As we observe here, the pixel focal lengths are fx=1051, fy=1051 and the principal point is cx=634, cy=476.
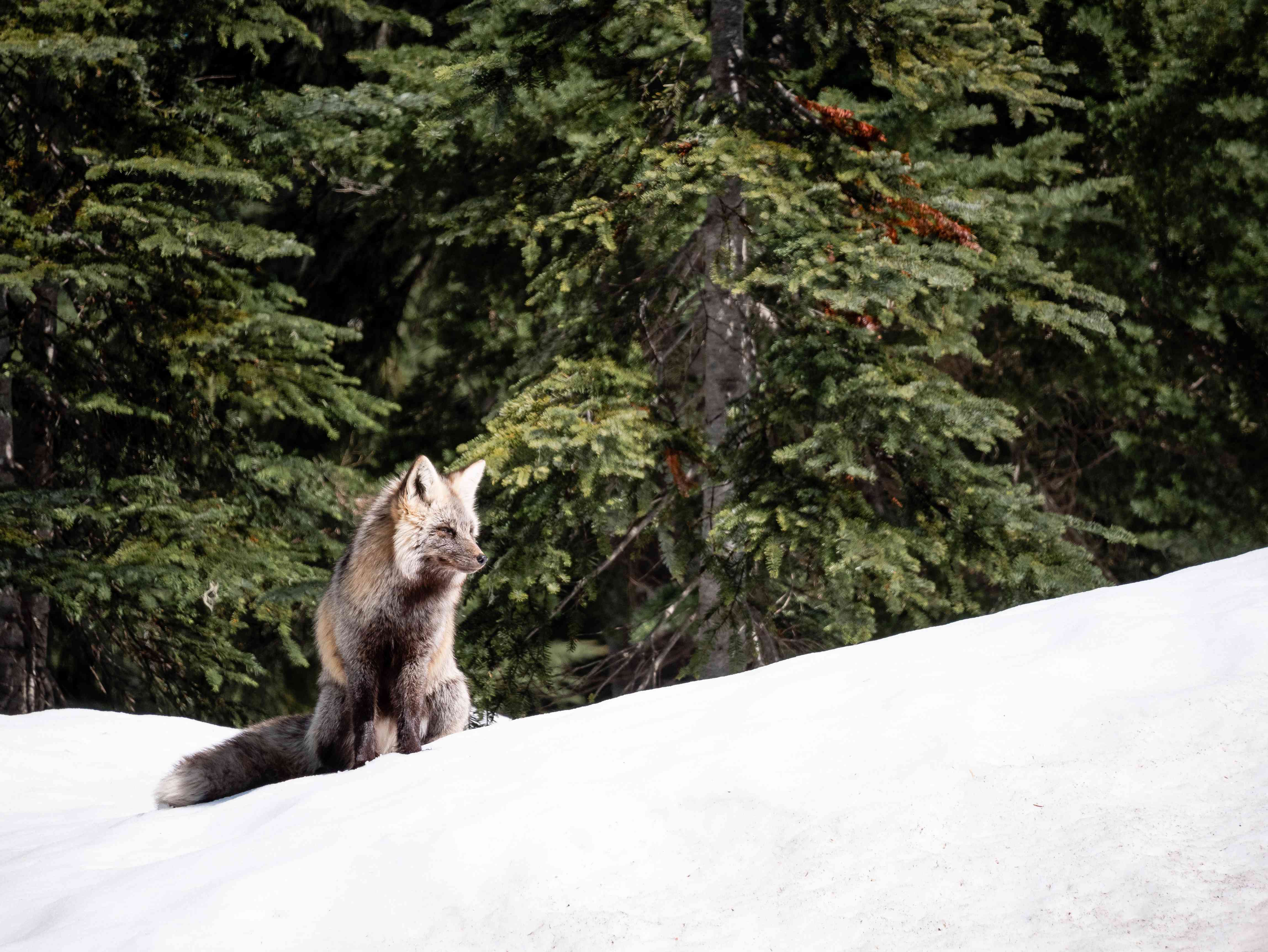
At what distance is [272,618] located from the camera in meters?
8.36

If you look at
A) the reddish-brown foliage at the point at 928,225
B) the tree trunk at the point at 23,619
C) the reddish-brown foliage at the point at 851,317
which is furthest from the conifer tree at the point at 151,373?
the reddish-brown foliage at the point at 928,225

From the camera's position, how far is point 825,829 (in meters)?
2.85

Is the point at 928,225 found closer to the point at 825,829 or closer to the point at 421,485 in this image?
the point at 421,485

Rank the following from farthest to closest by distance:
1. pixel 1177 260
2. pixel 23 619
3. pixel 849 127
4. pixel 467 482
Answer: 1. pixel 1177 260
2. pixel 23 619
3. pixel 849 127
4. pixel 467 482

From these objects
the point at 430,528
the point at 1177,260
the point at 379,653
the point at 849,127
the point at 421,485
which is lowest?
the point at 1177,260

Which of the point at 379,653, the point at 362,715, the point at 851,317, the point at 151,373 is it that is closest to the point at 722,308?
the point at 851,317

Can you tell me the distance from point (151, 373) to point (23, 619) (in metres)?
2.38

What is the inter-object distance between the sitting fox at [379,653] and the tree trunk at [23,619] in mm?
4761

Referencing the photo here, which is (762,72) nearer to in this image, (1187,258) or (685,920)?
(1187,258)

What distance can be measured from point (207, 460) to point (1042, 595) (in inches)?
280

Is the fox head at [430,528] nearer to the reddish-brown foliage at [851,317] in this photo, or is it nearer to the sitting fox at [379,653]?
the sitting fox at [379,653]

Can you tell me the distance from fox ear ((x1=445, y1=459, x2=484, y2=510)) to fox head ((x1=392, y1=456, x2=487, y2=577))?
0.20 feet

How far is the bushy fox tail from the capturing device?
14.5 feet

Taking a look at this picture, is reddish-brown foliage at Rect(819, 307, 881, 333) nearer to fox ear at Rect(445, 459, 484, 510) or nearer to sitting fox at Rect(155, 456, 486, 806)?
fox ear at Rect(445, 459, 484, 510)
